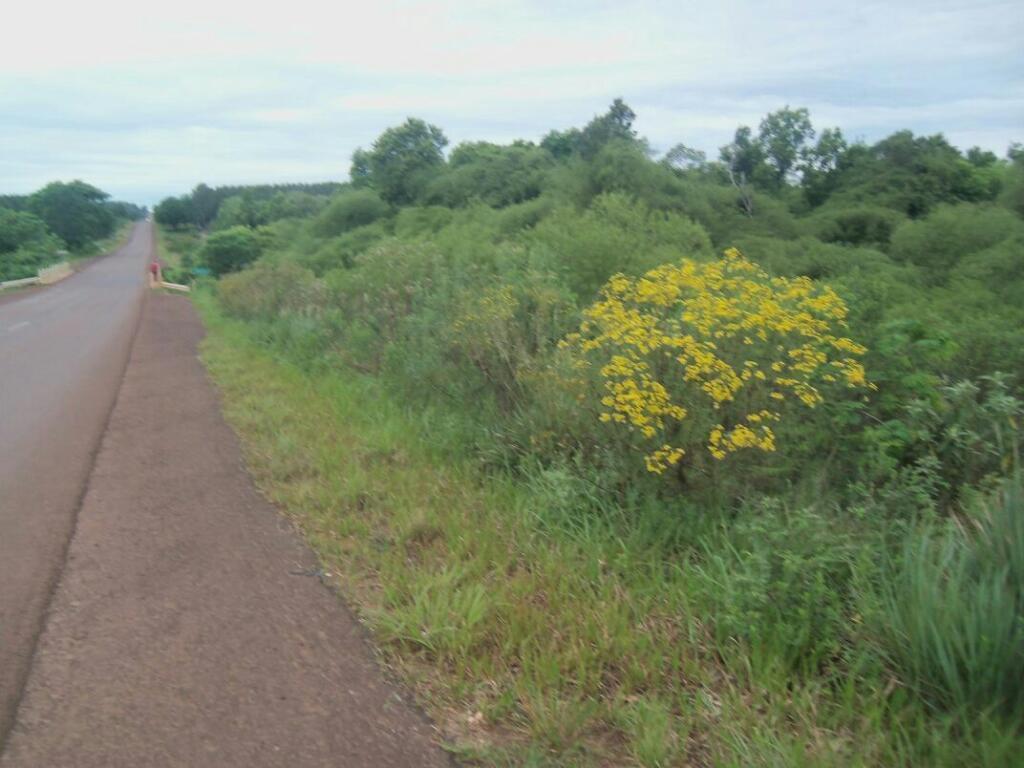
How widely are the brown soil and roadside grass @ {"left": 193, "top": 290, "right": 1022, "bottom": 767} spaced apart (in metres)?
0.20

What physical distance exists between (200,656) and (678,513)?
9.26 feet

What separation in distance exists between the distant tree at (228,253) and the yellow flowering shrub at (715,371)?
49.9 meters

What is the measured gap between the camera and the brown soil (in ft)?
10.7

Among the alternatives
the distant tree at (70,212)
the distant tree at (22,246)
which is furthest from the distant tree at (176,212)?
the distant tree at (22,246)

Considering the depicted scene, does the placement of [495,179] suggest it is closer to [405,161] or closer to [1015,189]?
[405,161]

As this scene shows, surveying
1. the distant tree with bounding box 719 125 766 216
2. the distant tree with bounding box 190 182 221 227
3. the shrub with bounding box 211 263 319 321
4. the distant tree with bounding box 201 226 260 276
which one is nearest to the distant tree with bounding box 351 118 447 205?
the distant tree with bounding box 201 226 260 276

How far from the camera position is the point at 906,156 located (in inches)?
1361

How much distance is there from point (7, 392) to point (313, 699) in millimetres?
9807

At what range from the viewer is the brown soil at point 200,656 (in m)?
3.27

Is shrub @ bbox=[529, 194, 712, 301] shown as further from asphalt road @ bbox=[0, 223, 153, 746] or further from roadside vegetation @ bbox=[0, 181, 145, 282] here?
roadside vegetation @ bbox=[0, 181, 145, 282]

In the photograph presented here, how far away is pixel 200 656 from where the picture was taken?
3.93 m

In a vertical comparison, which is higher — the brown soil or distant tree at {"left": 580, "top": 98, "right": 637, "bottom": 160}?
distant tree at {"left": 580, "top": 98, "right": 637, "bottom": 160}

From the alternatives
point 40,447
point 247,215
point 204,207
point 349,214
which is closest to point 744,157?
point 349,214

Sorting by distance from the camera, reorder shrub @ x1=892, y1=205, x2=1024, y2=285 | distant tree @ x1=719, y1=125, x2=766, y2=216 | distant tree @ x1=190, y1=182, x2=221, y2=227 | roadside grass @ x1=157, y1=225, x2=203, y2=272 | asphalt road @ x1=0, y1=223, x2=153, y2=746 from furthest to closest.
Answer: distant tree @ x1=190, y1=182, x2=221, y2=227 → roadside grass @ x1=157, y1=225, x2=203, y2=272 → distant tree @ x1=719, y1=125, x2=766, y2=216 → shrub @ x1=892, y1=205, x2=1024, y2=285 → asphalt road @ x1=0, y1=223, x2=153, y2=746
